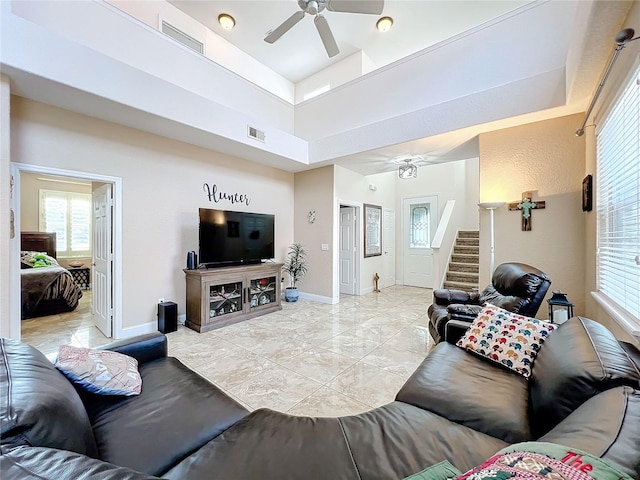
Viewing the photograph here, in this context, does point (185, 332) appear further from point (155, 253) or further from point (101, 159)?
point (101, 159)

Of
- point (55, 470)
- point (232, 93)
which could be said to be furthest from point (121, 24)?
point (55, 470)

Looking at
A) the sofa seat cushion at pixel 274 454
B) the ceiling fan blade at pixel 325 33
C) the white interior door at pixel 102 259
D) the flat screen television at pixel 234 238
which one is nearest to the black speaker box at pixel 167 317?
the white interior door at pixel 102 259

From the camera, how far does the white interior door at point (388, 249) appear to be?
22.7 ft

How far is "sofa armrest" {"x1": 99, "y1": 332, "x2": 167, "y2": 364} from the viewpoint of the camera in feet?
5.57

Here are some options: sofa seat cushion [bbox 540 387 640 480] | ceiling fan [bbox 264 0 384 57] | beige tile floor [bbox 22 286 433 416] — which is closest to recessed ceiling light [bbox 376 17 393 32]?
ceiling fan [bbox 264 0 384 57]

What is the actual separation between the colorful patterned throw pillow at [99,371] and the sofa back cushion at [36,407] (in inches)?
7.7

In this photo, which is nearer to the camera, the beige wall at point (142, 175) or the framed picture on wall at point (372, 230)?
the beige wall at point (142, 175)

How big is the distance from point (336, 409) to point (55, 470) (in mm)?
1789

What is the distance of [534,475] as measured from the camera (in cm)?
49

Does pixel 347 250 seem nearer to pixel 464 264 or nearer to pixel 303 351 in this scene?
pixel 464 264

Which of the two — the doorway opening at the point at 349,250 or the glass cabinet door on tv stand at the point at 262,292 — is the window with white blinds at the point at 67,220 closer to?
the glass cabinet door on tv stand at the point at 262,292

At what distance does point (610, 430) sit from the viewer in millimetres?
687

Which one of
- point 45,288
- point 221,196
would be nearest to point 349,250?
point 221,196

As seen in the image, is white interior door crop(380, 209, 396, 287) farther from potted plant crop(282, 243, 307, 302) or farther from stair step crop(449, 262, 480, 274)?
potted plant crop(282, 243, 307, 302)
